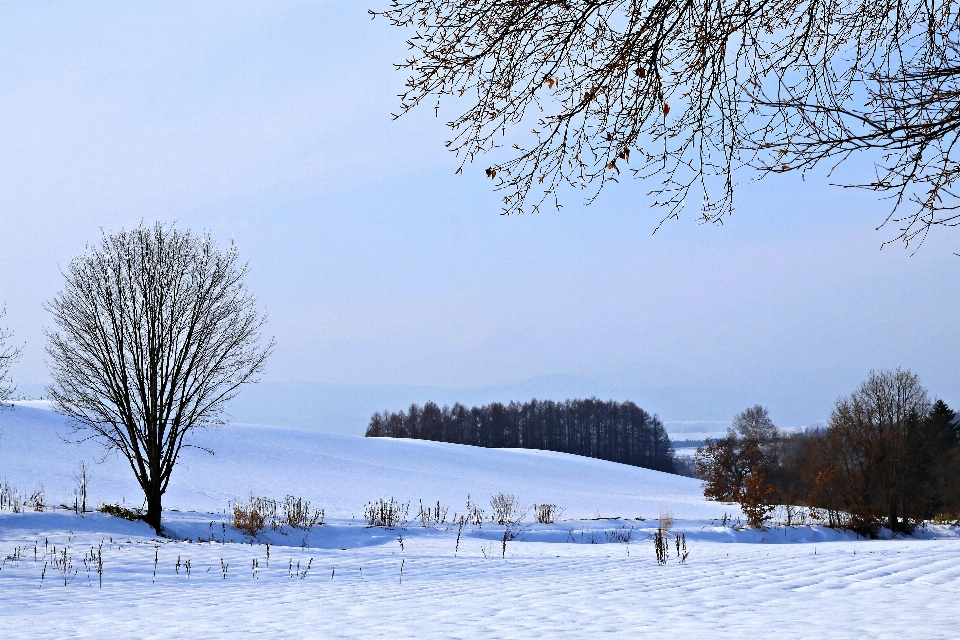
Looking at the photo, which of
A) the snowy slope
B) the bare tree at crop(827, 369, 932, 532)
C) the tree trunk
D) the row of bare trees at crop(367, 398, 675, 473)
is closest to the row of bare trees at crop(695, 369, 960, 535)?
the bare tree at crop(827, 369, 932, 532)

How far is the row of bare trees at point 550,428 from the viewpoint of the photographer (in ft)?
252

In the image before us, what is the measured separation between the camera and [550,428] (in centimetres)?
7981

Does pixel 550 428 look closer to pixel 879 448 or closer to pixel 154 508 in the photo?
pixel 879 448

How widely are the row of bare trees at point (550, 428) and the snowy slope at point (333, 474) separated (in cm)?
2677

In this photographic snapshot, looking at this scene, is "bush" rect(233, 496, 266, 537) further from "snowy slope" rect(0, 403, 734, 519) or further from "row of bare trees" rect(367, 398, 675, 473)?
"row of bare trees" rect(367, 398, 675, 473)

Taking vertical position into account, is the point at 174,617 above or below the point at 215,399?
below

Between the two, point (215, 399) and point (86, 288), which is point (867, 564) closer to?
point (215, 399)

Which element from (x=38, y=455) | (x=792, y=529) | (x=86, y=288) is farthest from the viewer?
(x=38, y=455)

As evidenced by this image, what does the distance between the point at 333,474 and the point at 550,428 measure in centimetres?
4818

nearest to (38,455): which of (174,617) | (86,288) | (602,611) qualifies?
(86,288)

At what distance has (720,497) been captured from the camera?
38375mm

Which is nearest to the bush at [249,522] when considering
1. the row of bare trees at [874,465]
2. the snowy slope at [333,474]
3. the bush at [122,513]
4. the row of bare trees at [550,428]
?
the bush at [122,513]

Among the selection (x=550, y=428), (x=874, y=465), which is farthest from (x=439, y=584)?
(x=550, y=428)

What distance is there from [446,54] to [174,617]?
527cm
